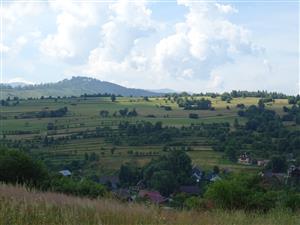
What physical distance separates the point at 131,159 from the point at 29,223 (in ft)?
235

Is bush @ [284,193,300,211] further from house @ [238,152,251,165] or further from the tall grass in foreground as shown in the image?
house @ [238,152,251,165]

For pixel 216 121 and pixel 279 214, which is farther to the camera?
pixel 216 121

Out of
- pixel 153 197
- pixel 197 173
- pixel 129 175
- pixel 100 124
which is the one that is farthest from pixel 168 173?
pixel 100 124

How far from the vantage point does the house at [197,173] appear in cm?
6386

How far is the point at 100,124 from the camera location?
109000 mm

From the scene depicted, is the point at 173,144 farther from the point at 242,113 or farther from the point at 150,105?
the point at 150,105

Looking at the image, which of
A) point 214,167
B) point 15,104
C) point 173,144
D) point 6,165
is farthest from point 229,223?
point 15,104

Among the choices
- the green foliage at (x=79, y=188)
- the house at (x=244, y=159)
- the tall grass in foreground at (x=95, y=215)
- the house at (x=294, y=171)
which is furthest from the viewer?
the house at (x=244, y=159)

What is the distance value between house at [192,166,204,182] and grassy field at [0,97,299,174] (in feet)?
4.63

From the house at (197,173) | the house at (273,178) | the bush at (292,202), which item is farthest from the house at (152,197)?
the house at (197,173)

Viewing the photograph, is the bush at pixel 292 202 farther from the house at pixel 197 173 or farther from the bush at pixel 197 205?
the house at pixel 197 173

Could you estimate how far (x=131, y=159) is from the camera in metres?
76.5

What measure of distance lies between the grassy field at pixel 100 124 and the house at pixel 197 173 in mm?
1411

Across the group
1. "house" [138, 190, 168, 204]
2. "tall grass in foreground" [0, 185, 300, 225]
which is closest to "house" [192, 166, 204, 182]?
"house" [138, 190, 168, 204]
